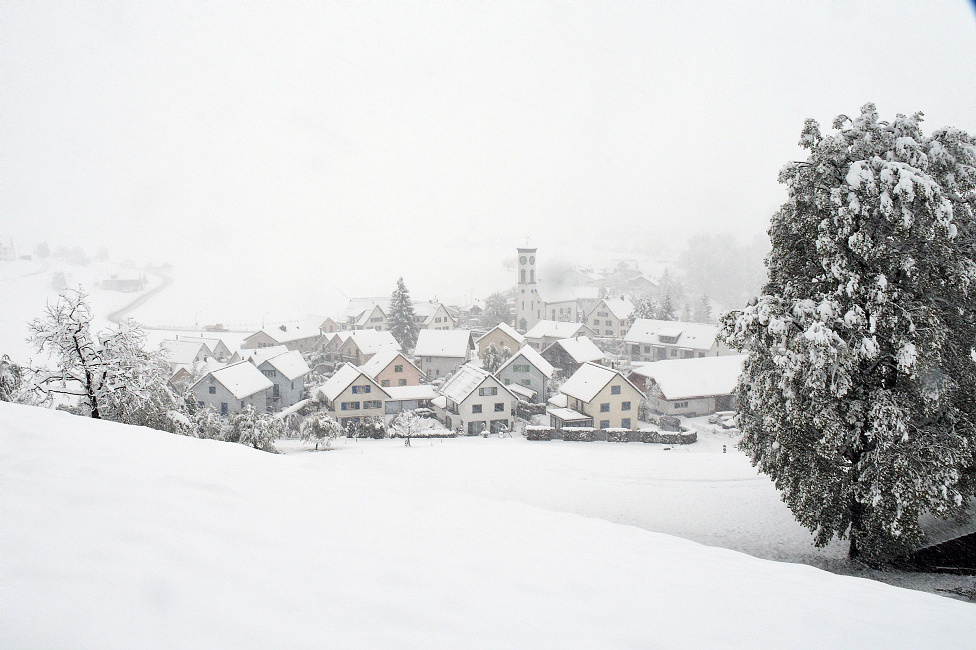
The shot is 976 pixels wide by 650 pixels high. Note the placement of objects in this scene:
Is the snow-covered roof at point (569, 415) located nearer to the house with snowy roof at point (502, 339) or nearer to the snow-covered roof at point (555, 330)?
the house with snowy roof at point (502, 339)

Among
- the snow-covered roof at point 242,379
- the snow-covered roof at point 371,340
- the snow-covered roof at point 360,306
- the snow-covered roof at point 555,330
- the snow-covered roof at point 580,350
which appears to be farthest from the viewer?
the snow-covered roof at point 360,306

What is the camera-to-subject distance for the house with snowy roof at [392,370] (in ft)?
145

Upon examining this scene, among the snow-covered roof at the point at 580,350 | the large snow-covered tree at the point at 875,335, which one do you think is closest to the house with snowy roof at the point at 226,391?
the snow-covered roof at the point at 580,350

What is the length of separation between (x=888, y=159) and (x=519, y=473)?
1600 centimetres

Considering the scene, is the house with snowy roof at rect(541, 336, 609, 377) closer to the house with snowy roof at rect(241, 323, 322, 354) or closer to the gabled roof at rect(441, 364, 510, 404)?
the gabled roof at rect(441, 364, 510, 404)

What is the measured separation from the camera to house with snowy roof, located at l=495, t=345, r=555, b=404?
46031mm

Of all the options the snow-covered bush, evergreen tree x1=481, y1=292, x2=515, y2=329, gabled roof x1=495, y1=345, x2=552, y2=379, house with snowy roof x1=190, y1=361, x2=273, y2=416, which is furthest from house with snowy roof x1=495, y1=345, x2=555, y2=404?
evergreen tree x1=481, y1=292, x2=515, y2=329

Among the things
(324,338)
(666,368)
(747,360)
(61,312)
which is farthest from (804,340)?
(324,338)

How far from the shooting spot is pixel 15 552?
3.46 meters

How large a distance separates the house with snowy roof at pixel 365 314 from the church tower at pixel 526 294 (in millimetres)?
22374

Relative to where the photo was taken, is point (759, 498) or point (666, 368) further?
point (666, 368)

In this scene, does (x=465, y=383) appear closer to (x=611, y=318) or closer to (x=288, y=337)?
(x=288, y=337)

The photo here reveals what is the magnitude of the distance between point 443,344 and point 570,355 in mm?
14019

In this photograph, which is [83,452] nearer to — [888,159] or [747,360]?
[747,360]
